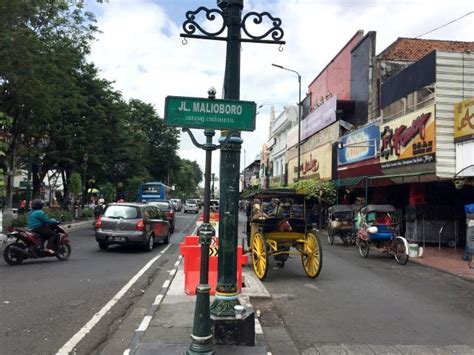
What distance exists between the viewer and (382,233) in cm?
1564

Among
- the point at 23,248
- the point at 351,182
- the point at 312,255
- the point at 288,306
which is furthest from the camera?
the point at 351,182

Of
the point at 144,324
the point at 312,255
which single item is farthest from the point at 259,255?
the point at 144,324

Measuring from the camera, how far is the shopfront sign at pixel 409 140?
18.7m

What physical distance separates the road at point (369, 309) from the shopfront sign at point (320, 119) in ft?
65.9

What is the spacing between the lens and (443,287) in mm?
11156

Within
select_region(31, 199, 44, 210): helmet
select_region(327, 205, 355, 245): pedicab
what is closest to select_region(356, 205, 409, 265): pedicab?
select_region(327, 205, 355, 245): pedicab

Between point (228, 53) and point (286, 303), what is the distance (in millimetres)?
4832

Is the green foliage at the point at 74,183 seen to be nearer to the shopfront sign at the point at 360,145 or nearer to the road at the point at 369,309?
the shopfront sign at the point at 360,145

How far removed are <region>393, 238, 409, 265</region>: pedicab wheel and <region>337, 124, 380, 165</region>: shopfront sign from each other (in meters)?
9.98

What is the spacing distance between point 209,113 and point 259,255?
690cm

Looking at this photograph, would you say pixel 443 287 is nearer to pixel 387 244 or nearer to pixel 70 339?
pixel 387 244

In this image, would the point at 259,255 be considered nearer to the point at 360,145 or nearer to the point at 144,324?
the point at 144,324

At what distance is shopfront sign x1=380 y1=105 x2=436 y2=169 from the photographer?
734 inches

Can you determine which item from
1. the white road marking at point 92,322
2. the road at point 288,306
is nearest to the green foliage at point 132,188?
the road at point 288,306
